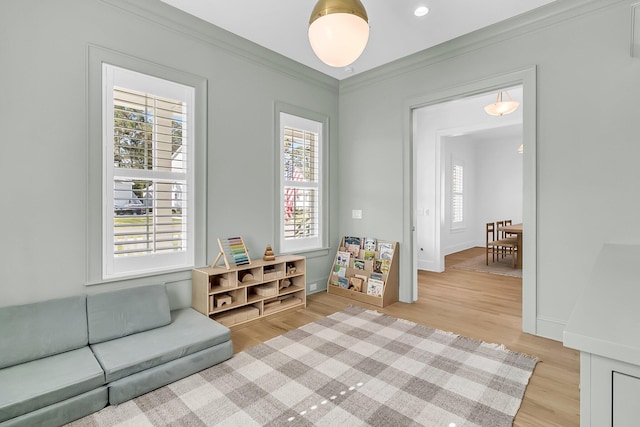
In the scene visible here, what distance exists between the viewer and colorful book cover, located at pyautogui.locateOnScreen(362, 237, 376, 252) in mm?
4078

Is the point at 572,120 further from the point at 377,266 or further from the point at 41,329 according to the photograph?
the point at 41,329

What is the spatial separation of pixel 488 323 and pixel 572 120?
2.05m

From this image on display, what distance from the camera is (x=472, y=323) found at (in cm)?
317

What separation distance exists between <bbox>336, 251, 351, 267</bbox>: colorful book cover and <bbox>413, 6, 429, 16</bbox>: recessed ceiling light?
2.83m

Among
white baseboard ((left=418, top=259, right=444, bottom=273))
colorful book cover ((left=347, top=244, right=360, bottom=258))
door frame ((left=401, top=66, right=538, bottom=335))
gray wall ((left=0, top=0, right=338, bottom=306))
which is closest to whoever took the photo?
gray wall ((left=0, top=0, right=338, bottom=306))

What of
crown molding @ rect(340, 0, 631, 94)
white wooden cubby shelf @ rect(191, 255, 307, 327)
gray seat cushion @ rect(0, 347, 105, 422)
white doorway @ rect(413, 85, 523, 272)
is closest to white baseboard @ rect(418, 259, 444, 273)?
white doorway @ rect(413, 85, 523, 272)

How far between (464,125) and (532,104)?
107 inches

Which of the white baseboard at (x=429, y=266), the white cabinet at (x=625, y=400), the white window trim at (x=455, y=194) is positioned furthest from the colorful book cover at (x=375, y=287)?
the white window trim at (x=455, y=194)

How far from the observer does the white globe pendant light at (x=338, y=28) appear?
1712mm

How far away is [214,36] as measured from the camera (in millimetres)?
3129

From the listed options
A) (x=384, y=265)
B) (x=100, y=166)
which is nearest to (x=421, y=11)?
(x=384, y=265)

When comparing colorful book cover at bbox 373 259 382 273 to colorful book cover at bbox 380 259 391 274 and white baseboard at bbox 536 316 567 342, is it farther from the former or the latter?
white baseboard at bbox 536 316 567 342

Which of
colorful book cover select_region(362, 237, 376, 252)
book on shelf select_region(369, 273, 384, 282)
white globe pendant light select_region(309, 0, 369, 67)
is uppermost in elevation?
white globe pendant light select_region(309, 0, 369, 67)

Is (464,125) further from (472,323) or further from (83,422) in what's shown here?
(83,422)
